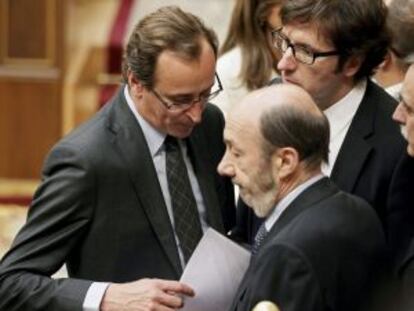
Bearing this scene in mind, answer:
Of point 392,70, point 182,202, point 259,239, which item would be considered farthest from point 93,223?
point 392,70

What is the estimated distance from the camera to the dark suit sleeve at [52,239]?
3207 millimetres

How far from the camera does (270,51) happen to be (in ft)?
14.3

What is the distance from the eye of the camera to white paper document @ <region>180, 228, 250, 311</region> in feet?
10.2

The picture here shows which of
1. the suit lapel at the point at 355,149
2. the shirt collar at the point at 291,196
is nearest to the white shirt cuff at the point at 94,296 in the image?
the shirt collar at the point at 291,196

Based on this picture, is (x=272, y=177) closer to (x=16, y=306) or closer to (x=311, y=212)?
(x=311, y=212)

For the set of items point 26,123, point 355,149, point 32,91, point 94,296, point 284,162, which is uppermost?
point 284,162

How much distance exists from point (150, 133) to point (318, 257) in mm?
814

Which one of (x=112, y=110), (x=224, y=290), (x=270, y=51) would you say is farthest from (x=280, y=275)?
(x=270, y=51)

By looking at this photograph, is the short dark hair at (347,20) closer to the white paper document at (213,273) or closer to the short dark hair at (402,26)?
the short dark hair at (402,26)

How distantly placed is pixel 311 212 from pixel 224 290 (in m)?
0.39

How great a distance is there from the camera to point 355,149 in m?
3.46

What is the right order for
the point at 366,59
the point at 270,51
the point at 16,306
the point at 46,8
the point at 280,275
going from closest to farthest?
the point at 280,275
the point at 16,306
the point at 366,59
the point at 270,51
the point at 46,8

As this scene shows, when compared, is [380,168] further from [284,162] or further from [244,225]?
[284,162]

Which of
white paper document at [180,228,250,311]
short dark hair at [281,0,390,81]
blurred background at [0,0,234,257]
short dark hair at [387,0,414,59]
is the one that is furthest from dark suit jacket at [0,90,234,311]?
blurred background at [0,0,234,257]
